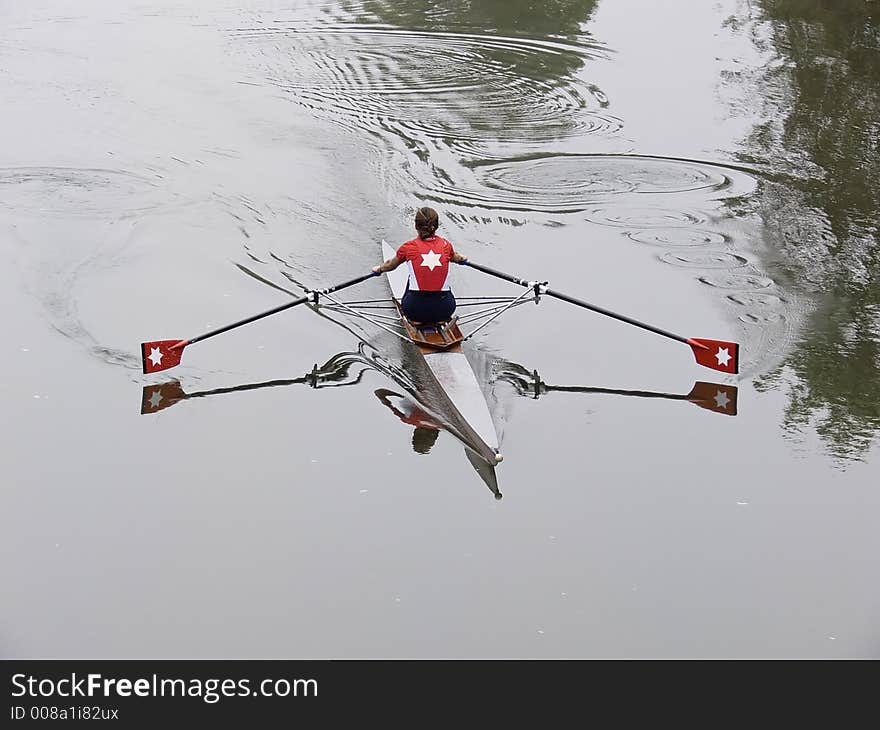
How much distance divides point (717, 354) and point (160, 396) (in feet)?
18.7

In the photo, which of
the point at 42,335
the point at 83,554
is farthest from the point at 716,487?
the point at 42,335

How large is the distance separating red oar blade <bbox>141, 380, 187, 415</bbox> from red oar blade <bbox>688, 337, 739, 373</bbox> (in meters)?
5.28

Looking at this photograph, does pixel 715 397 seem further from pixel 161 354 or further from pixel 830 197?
pixel 830 197

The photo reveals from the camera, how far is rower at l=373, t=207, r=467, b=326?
12367mm

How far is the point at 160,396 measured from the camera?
12.1 meters

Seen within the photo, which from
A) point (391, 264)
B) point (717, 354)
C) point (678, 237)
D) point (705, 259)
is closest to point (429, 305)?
point (391, 264)

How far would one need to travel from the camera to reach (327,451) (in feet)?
36.2

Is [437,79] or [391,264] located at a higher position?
[391,264]

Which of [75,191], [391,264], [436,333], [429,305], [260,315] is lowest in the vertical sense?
[75,191]

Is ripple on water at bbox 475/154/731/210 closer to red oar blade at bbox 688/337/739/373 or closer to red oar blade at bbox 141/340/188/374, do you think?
red oar blade at bbox 688/337/739/373

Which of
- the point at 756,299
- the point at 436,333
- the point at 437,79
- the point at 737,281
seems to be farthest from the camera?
the point at 437,79

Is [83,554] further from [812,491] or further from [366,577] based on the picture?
[812,491]

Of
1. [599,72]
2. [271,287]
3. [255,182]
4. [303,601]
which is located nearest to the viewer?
[303,601]
